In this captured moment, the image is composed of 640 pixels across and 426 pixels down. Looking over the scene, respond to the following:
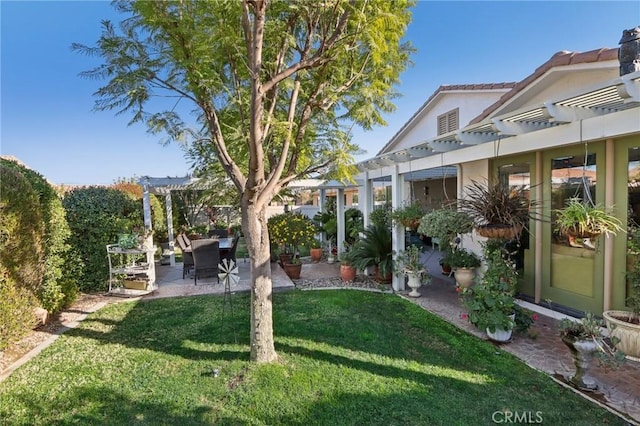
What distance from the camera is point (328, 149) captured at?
5.00 metres

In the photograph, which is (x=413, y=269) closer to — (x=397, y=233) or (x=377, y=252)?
(x=397, y=233)

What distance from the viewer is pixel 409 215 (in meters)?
7.30

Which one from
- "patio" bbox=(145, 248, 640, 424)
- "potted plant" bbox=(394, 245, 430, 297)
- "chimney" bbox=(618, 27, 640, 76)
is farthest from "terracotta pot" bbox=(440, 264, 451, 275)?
"chimney" bbox=(618, 27, 640, 76)

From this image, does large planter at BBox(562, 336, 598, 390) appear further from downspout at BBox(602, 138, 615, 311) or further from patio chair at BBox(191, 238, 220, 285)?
patio chair at BBox(191, 238, 220, 285)

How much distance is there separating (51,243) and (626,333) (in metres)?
9.59

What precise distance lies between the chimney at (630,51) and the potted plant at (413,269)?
4.73 meters

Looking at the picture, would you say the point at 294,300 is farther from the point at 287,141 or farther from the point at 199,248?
the point at 287,141

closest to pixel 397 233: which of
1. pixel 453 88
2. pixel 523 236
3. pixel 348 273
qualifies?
pixel 348 273

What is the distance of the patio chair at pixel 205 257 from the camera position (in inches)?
343

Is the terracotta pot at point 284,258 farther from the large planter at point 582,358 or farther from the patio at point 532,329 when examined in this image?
the large planter at point 582,358

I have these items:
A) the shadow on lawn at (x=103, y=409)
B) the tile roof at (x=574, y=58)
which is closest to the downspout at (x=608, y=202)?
the tile roof at (x=574, y=58)

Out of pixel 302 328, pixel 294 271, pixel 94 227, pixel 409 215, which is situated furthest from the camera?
pixel 294 271

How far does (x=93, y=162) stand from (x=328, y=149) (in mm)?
14825

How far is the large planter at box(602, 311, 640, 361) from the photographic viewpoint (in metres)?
A: 4.21
